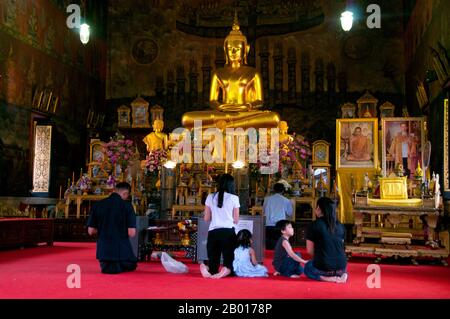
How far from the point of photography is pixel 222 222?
17.6ft

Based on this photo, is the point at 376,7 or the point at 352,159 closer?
the point at 352,159

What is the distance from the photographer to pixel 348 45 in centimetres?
1497

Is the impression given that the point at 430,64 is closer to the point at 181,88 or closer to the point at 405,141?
the point at 405,141

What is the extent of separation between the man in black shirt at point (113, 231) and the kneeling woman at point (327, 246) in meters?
1.77

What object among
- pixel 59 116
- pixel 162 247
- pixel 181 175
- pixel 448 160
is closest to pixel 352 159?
pixel 448 160

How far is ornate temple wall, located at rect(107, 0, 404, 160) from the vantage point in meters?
14.7

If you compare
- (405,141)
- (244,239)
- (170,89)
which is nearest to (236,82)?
(170,89)

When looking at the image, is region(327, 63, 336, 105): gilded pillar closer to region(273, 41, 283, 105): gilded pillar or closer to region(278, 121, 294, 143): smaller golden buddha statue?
region(273, 41, 283, 105): gilded pillar

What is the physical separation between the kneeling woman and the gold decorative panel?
8386 millimetres

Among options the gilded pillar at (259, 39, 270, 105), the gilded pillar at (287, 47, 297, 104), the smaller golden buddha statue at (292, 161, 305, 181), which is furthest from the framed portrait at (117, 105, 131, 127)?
the smaller golden buddha statue at (292, 161, 305, 181)

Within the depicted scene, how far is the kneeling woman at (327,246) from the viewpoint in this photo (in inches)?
203

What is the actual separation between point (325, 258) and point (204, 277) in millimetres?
1171

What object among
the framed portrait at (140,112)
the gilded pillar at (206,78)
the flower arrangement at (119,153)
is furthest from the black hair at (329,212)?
the gilded pillar at (206,78)
